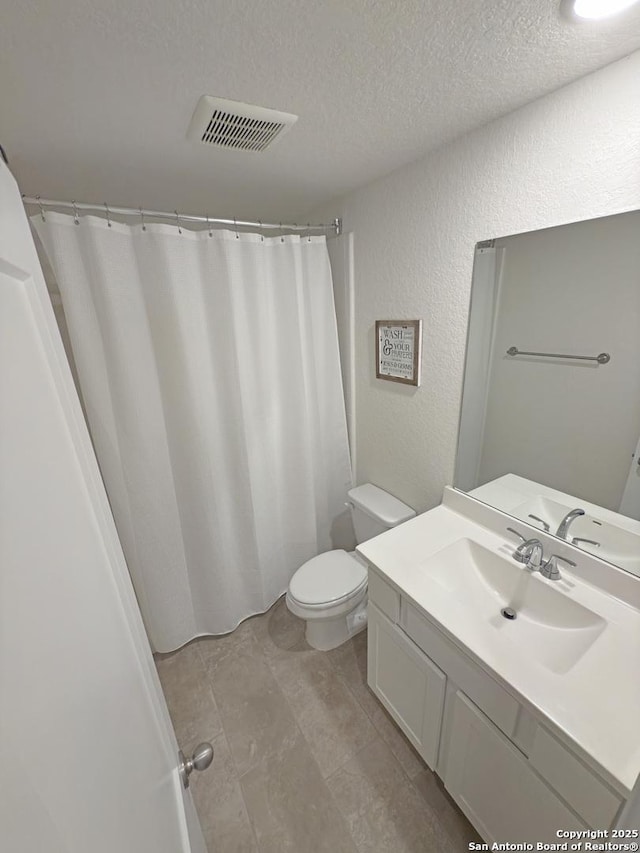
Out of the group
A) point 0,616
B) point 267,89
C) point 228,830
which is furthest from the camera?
point 228,830

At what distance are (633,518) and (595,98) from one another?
Answer: 45.1 inches

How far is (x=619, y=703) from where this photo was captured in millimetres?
777

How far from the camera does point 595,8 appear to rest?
682 millimetres

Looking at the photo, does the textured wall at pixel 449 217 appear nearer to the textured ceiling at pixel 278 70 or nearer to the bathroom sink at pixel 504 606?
the textured ceiling at pixel 278 70

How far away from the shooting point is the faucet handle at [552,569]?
112cm

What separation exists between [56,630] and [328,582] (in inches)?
59.1

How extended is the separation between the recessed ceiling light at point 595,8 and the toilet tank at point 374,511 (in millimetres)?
1626

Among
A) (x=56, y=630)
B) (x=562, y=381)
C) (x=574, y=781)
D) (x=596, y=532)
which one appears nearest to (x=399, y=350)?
Answer: (x=562, y=381)

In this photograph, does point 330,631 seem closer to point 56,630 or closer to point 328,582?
Answer: point 328,582

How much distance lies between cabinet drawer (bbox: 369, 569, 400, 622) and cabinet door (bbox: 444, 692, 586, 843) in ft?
0.93

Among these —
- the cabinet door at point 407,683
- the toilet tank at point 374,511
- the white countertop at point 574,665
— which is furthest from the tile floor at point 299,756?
the white countertop at point 574,665

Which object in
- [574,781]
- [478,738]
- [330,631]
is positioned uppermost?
[574,781]

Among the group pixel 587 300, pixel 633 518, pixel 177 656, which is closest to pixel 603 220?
pixel 587 300

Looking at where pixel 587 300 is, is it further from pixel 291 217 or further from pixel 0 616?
pixel 291 217
